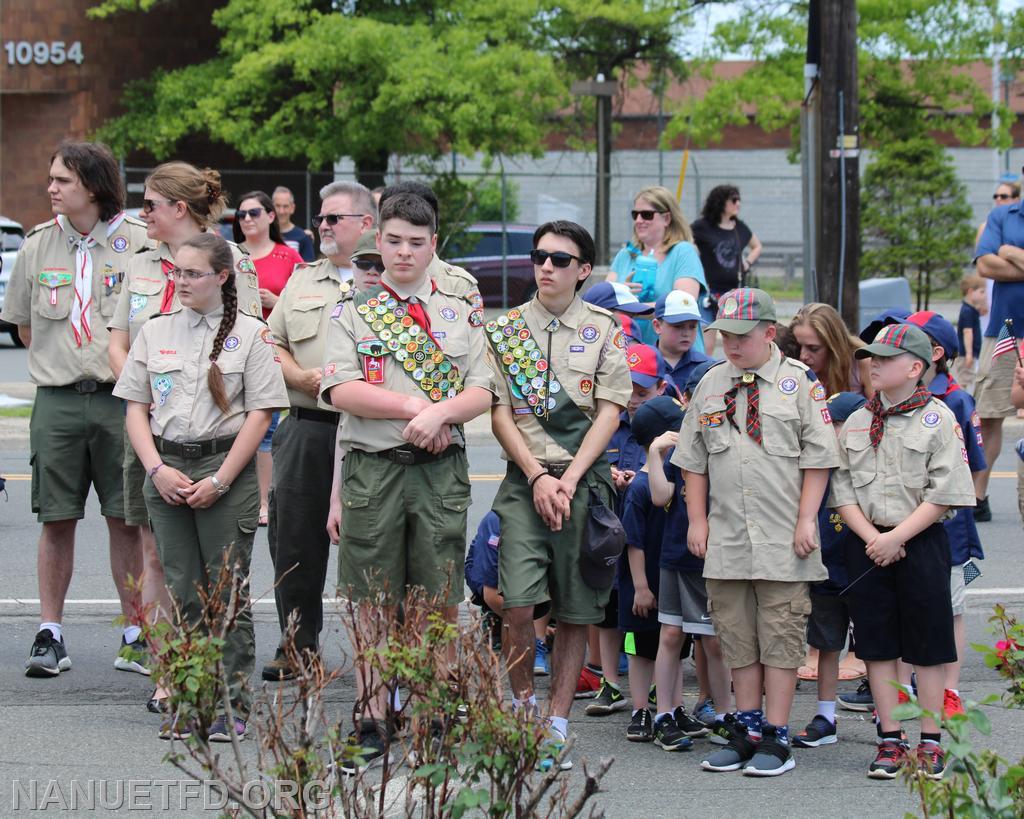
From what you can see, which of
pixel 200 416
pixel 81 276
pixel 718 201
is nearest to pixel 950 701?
pixel 200 416

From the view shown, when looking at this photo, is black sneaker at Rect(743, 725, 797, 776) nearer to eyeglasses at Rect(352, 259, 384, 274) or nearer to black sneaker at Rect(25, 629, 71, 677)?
eyeglasses at Rect(352, 259, 384, 274)

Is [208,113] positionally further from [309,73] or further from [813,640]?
[813,640]

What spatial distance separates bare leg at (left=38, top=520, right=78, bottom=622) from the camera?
649cm

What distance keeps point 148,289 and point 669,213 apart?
347 cm

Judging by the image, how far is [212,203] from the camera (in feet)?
20.8

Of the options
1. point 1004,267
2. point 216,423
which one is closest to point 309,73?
point 1004,267

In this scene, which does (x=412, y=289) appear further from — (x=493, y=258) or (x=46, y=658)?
(x=493, y=258)

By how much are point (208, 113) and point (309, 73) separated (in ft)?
6.63

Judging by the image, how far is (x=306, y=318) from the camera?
6.11 m

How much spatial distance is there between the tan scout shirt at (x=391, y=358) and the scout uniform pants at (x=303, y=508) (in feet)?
2.36

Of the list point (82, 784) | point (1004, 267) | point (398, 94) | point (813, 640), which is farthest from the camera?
point (398, 94)

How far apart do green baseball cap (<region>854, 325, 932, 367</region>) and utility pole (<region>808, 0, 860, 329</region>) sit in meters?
7.92

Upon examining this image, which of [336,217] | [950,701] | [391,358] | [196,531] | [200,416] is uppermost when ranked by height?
[336,217]
